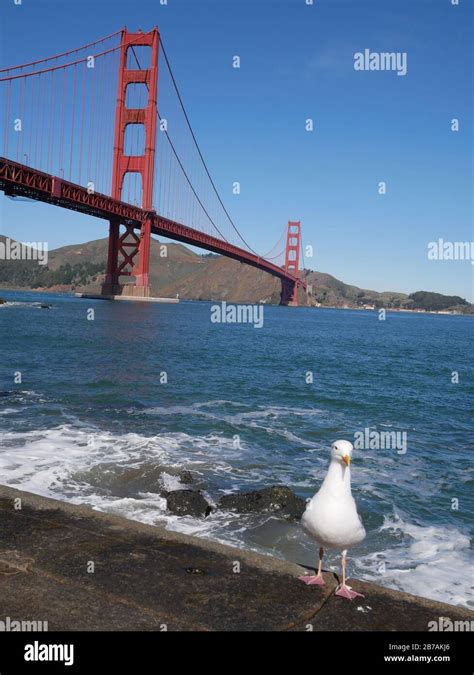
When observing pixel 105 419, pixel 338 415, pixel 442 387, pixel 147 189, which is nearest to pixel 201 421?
pixel 105 419

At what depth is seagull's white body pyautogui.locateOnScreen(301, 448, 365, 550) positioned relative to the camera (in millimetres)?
2920

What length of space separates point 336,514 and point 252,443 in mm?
6534

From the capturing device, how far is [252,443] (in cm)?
939

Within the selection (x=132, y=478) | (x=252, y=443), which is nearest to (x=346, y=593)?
(x=132, y=478)

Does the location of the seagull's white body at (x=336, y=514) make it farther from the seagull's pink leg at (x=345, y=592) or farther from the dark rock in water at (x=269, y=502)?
the dark rock in water at (x=269, y=502)

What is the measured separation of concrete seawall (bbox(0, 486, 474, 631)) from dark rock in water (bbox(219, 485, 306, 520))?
8.95ft

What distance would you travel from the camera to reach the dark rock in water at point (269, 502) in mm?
6023

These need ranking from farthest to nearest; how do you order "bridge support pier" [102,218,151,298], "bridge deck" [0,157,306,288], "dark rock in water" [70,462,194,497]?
1. "bridge support pier" [102,218,151,298]
2. "bridge deck" [0,157,306,288]
3. "dark rock in water" [70,462,194,497]

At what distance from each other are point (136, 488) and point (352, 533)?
164 inches

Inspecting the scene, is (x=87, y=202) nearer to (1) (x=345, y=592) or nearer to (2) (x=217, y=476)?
(2) (x=217, y=476)

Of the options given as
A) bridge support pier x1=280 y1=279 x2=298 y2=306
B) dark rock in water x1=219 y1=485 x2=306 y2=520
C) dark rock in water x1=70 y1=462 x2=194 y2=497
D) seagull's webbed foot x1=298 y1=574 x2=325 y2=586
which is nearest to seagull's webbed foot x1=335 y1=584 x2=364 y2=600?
seagull's webbed foot x1=298 y1=574 x2=325 y2=586

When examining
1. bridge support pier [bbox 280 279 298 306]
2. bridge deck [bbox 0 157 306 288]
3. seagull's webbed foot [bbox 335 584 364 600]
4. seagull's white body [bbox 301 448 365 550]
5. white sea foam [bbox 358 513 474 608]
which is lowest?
white sea foam [bbox 358 513 474 608]

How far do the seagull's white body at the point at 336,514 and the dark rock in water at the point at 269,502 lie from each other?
3044mm

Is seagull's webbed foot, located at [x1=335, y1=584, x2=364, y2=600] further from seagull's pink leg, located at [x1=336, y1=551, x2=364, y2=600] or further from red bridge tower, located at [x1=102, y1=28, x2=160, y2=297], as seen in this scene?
red bridge tower, located at [x1=102, y1=28, x2=160, y2=297]
